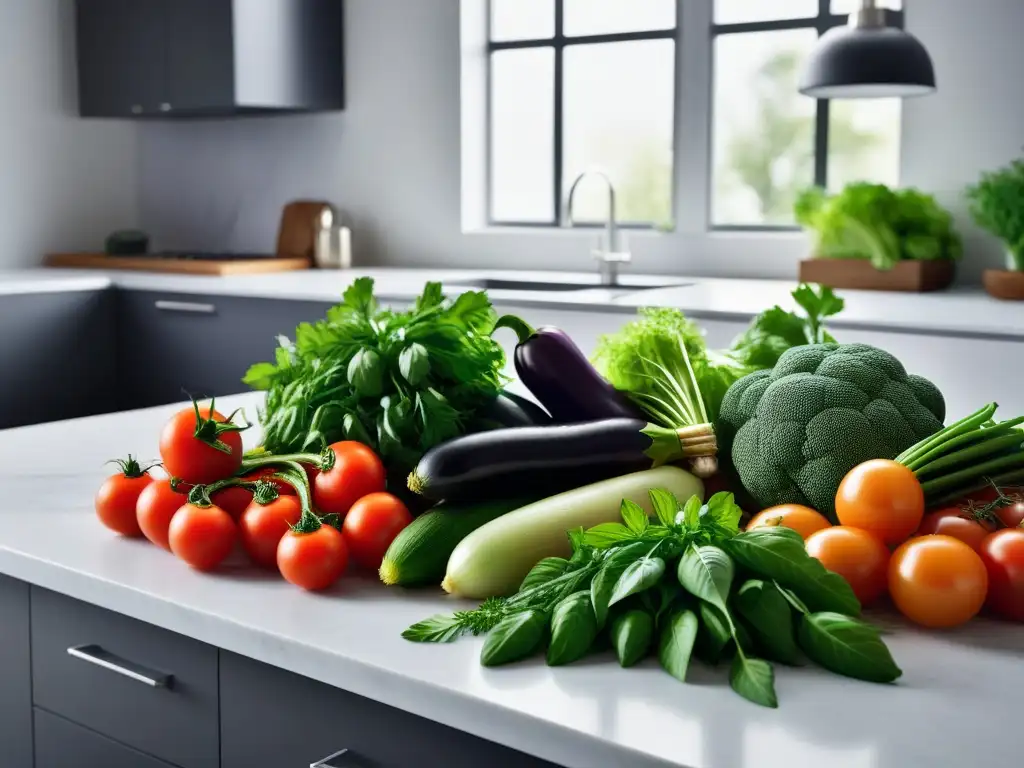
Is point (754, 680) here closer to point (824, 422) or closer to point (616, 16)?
point (824, 422)

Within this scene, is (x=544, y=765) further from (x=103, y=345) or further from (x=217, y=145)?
(x=217, y=145)

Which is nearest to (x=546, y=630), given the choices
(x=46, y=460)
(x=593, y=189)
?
(x=46, y=460)

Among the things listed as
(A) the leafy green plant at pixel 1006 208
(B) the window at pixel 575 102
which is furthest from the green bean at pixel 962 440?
(B) the window at pixel 575 102

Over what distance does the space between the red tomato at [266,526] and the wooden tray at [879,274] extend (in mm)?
2540

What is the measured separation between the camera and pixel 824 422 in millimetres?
1051

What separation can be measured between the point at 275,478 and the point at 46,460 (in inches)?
20.4

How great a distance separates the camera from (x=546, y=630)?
833 mm

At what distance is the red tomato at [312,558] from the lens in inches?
37.8

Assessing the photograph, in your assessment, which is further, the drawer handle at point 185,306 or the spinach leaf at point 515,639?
the drawer handle at point 185,306

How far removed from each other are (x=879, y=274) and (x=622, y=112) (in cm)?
129

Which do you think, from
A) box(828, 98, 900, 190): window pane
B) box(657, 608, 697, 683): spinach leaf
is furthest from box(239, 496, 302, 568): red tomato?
box(828, 98, 900, 190): window pane

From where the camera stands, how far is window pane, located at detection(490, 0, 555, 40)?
4387 millimetres

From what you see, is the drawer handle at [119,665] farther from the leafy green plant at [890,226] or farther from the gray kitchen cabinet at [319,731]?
the leafy green plant at [890,226]

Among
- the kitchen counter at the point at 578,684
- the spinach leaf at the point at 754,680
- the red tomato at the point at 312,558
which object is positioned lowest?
the kitchen counter at the point at 578,684
